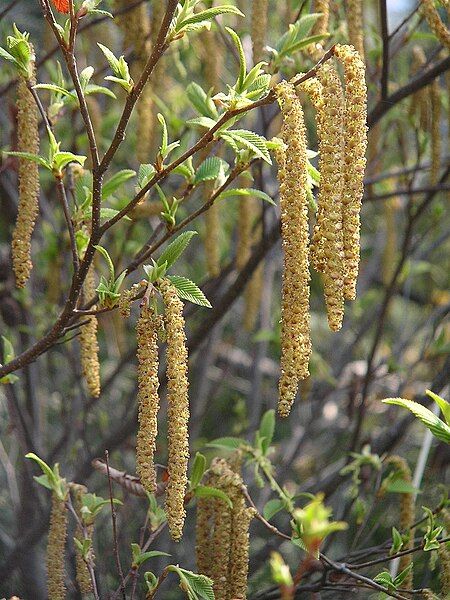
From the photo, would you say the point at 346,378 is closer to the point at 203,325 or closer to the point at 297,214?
the point at 203,325

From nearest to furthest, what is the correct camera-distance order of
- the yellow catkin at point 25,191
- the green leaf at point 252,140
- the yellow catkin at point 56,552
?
the green leaf at point 252,140, the yellow catkin at point 25,191, the yellow catkin at point 56,552

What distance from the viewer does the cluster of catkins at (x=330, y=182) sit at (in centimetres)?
114

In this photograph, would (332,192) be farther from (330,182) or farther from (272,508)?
(272,508)

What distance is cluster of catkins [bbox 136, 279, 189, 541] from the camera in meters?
1.18

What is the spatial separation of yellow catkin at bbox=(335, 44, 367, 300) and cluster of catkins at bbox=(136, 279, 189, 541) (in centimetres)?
26

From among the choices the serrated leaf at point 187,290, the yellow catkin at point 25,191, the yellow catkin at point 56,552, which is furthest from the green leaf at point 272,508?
the yellow catkin at point 25,191

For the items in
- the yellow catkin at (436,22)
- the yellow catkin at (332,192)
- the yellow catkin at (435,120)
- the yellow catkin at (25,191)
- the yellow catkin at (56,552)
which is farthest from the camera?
the yellow catkin at (435,120)

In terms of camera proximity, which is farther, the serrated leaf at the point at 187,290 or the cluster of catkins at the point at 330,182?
the serrated leaf at the point at 187,290

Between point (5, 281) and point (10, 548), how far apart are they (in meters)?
0.89

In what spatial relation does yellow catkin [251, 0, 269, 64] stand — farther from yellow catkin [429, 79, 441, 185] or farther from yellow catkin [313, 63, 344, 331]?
yellow catkin [313, 63, 344, 331]

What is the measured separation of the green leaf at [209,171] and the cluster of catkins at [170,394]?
308 millimetres

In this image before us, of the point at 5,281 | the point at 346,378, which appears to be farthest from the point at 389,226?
the point at 5,281

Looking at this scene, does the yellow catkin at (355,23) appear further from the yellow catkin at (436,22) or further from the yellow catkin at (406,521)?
the yellow catkin at (406,521)

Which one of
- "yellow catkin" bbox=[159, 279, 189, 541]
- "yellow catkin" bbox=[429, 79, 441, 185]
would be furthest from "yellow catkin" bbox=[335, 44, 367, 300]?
"yellow catkin" bbox=[429, 79, 441, 185]
